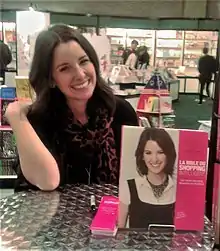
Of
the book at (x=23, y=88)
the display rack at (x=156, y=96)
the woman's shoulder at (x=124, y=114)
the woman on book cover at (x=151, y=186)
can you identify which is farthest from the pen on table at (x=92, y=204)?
the display rack at (x=156, y=96)

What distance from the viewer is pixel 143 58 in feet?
20.2

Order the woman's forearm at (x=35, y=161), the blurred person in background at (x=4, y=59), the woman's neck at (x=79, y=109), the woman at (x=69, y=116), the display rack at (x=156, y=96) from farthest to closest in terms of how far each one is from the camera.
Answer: the blurred person in background at (x=4, y=59) < the display rack at (x=156, y=96) < the woman's neck at (x=79, y=109) < the woman at (x=69, y=116) < the woman's forearm at (x=35, y=161)

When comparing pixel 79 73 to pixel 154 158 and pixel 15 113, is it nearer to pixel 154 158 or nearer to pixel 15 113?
pixel 15 113

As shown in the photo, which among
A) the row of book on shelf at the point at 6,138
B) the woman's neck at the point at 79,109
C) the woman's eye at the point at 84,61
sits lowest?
the row of book on shelf at the point at 6,138

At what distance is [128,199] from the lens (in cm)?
107

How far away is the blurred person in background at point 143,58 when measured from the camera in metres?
5.96

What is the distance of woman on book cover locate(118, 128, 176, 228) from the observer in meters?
1.04

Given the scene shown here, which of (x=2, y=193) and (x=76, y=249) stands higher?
(x=76, y=249)

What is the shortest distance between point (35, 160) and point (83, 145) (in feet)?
0.98

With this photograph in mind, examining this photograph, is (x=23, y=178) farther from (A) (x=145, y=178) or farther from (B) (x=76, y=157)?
(A) (x=145, y=178)

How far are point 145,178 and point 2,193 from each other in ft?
8.90

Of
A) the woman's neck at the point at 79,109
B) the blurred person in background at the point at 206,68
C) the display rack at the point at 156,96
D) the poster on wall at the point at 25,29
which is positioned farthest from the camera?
the blurred person in background at the point at 206,68

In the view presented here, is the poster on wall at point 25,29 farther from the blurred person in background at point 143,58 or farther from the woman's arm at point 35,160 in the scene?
the woman's arm at point 35,160

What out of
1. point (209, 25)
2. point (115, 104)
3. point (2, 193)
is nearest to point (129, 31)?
point (209, 25)
